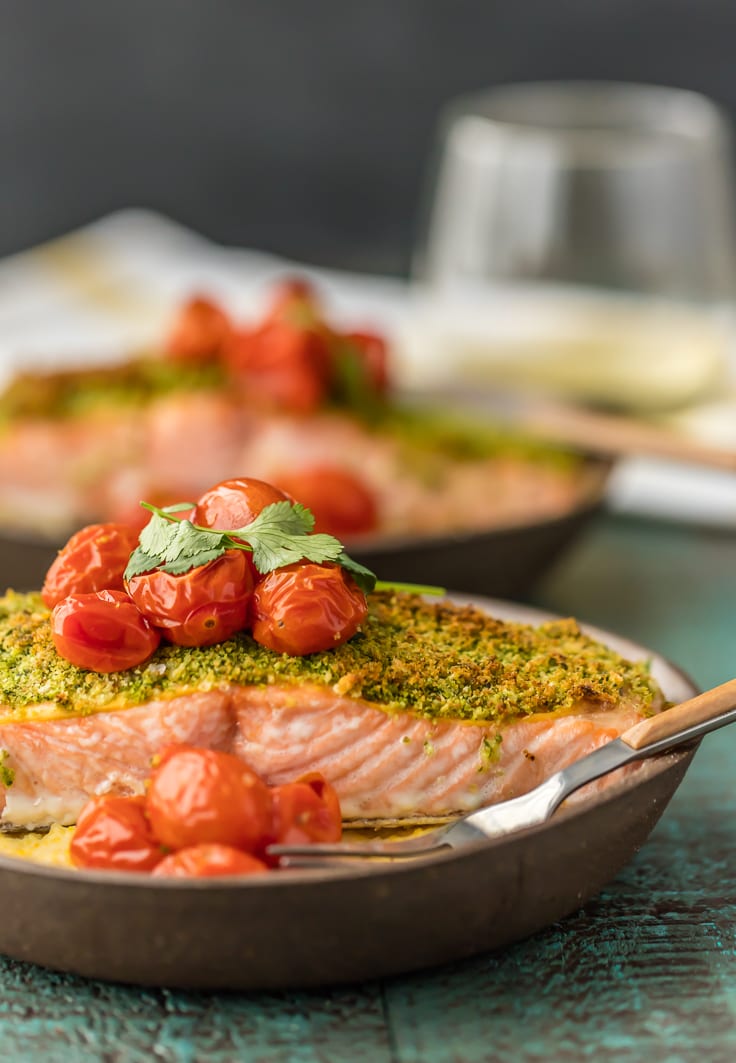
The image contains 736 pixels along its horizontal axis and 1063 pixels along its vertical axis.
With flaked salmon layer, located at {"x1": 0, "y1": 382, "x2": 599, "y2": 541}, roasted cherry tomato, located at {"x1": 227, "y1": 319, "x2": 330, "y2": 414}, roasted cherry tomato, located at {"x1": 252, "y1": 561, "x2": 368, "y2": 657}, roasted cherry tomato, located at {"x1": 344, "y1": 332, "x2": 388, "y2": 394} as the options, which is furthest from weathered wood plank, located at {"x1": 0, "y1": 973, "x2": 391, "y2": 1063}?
roasted cherry tomato, located at {"x1": 344, "y1": 332, "x2": 388, "y2": 394}

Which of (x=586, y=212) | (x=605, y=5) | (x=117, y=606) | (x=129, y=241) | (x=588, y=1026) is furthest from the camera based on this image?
(x=605, y=5)

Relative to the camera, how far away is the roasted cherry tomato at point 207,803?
2336 millimetres

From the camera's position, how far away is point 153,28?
9.39 m

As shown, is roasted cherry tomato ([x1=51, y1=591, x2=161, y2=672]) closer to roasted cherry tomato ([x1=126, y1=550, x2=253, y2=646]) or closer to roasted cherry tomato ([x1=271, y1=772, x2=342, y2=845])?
roasted cherry tomato ([x1=126, y1=550, x2=253, y2=646])

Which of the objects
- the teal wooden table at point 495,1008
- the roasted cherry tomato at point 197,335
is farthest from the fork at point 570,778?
the roasted cherry tomato at point 197,335

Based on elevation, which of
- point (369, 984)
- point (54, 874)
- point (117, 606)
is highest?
point (117, 606)

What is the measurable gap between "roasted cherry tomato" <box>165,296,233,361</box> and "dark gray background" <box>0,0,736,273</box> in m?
4.44

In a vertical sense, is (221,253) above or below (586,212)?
below

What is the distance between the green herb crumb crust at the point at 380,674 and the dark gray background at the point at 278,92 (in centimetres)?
675

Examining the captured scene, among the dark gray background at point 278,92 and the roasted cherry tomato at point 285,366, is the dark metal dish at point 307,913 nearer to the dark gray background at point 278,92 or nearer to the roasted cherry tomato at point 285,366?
the roasted cherry tomato at point 285,366

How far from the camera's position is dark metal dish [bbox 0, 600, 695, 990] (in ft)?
7.23

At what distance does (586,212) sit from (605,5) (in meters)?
4.00

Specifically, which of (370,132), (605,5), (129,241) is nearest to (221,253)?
(129,241)

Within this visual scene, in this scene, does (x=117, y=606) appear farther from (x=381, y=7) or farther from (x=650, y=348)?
(x=381, y=7)
